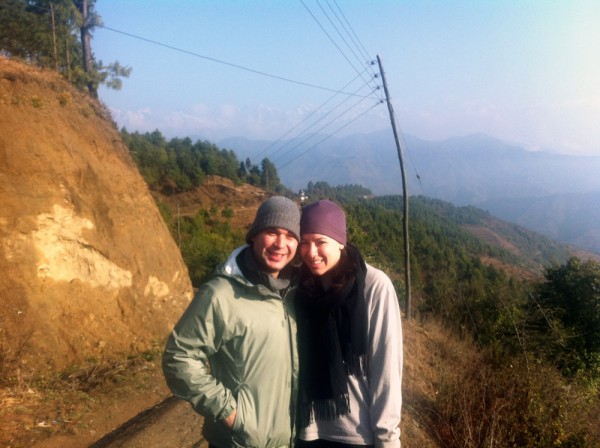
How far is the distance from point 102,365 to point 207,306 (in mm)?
6228

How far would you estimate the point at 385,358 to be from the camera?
91.2 inches

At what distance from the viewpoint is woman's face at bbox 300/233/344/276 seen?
242cm

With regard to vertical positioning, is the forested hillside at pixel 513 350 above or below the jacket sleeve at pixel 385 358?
below

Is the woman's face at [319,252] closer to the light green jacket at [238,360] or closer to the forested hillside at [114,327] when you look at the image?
the light green jacket at [238,360]

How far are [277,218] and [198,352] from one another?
0.77 meters

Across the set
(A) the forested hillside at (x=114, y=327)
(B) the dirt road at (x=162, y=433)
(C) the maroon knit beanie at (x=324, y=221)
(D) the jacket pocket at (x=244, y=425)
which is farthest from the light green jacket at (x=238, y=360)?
(A) the forested hillside at (x=114, y=327)

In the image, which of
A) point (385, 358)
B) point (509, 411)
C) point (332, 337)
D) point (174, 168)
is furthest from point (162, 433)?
point (174, 168)

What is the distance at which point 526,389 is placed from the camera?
612cm

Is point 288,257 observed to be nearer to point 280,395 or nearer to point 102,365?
point 280,395

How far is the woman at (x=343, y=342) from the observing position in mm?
2334

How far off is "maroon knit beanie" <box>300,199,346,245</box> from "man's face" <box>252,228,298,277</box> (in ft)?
0.42

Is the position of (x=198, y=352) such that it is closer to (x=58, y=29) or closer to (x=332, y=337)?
(x=332, y=337)

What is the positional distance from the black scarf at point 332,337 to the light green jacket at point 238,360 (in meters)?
0.08

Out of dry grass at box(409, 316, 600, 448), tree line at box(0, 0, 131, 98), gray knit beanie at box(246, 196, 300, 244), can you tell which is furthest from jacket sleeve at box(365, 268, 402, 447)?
tree line at box(0, 0, 131, 98)
